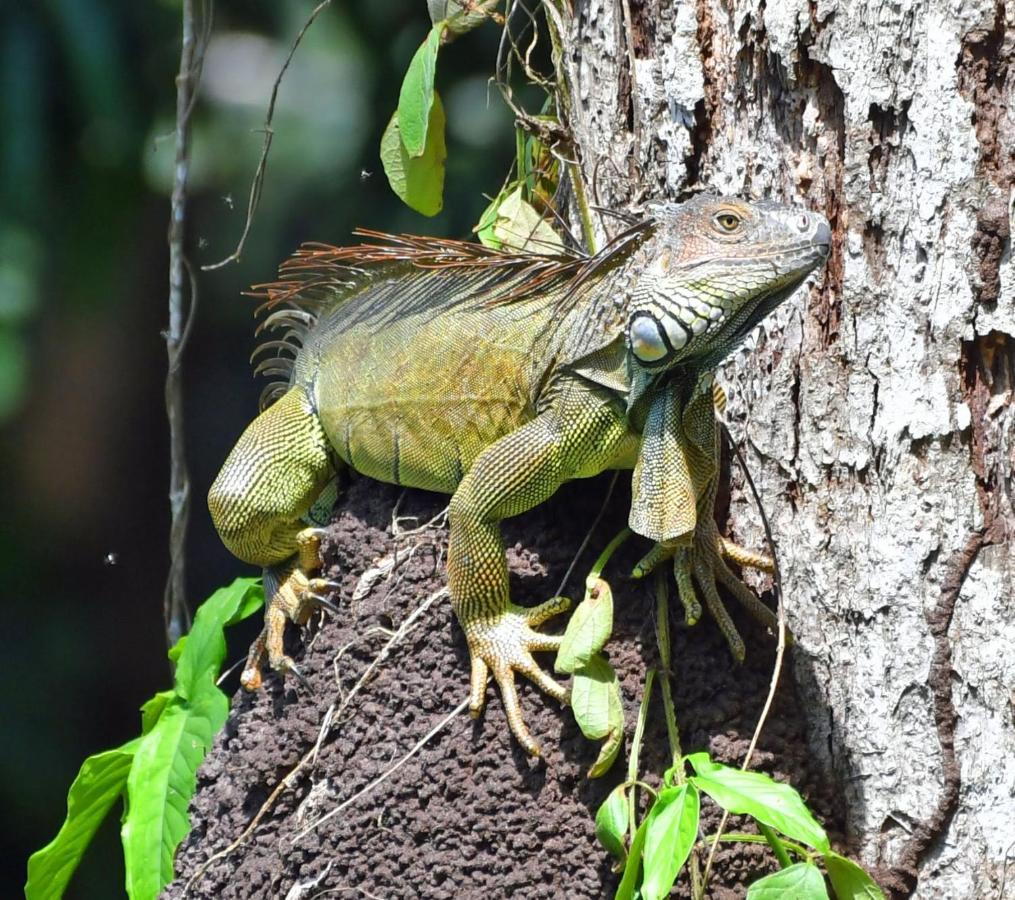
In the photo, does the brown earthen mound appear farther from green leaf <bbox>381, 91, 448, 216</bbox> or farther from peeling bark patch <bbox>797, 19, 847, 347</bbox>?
green leaf <bbox>381, 91, 448, 216</bbox>

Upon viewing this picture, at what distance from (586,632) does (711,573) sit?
0.33 m

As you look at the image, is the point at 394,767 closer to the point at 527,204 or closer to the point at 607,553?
the point at 607,553

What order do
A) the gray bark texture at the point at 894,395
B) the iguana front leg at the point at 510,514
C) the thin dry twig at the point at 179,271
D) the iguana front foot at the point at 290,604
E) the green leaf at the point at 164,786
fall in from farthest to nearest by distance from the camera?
the thin dry twig at the point at 179,271 < the green leaf at the point at 164,786 < the iguana front foot at the point at 290,604 < the iguana front leg at the point at 510,514 < the gray bark texture at the point at 894,395

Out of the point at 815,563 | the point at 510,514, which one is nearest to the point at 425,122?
the point at 510,514

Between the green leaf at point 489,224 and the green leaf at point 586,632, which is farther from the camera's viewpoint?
the green leaf at point 489,224

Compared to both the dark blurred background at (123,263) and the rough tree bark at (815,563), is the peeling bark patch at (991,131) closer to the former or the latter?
the rough tree bark at (815,563)

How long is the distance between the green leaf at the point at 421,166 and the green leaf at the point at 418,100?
0.12m

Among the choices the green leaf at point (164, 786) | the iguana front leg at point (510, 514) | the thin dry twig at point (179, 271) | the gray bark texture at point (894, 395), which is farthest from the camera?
the thin dry twig at point (179, 271)

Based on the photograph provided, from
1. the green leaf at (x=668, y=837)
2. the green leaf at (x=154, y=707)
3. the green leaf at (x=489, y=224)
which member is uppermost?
the green leaf at (x=489, y=224)

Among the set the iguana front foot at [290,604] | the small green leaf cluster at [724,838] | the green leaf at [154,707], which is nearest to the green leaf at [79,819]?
the green leaf at [154,707]

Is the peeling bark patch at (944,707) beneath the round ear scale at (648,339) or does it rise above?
beneath

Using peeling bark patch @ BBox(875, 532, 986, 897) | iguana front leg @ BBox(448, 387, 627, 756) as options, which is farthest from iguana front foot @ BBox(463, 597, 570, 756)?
peeling bark patch @ BBox(875, 532, 986, 897)

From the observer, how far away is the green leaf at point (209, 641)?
3320mm

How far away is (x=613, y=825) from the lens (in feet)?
7.91
